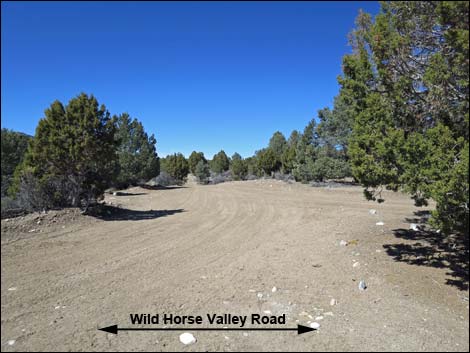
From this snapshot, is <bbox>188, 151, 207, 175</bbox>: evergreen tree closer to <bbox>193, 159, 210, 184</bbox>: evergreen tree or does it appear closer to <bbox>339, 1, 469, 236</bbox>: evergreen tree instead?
<bbox>193, 159, 210, 184</bbox>: evergreen tree

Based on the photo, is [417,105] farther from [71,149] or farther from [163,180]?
[163,180]

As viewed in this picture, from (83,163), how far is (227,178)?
44.8 m

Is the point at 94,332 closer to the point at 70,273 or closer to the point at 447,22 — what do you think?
the point at 70,273

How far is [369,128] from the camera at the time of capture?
531cm

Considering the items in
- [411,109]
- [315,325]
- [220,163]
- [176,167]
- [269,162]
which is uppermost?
[220,163]

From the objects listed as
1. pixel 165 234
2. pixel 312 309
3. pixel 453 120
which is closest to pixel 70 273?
pixel 312 309

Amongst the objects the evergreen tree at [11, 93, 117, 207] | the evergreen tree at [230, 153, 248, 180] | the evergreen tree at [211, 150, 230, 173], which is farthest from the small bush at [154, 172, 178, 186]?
the evergreen tree at [11, 93, 117, 207]

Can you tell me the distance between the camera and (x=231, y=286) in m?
4.67

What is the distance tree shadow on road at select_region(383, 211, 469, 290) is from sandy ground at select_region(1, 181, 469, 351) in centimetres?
4

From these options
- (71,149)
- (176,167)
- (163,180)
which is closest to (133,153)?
(163,180)

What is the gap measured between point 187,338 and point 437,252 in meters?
6.17

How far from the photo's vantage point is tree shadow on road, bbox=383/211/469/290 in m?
5.38

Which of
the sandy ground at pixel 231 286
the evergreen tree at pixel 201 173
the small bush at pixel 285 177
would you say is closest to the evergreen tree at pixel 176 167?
the evergreen tree at pixel 201 173

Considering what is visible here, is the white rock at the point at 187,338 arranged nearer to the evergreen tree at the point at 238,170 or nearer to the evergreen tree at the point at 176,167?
the evergreen tree at the point at 176,167
